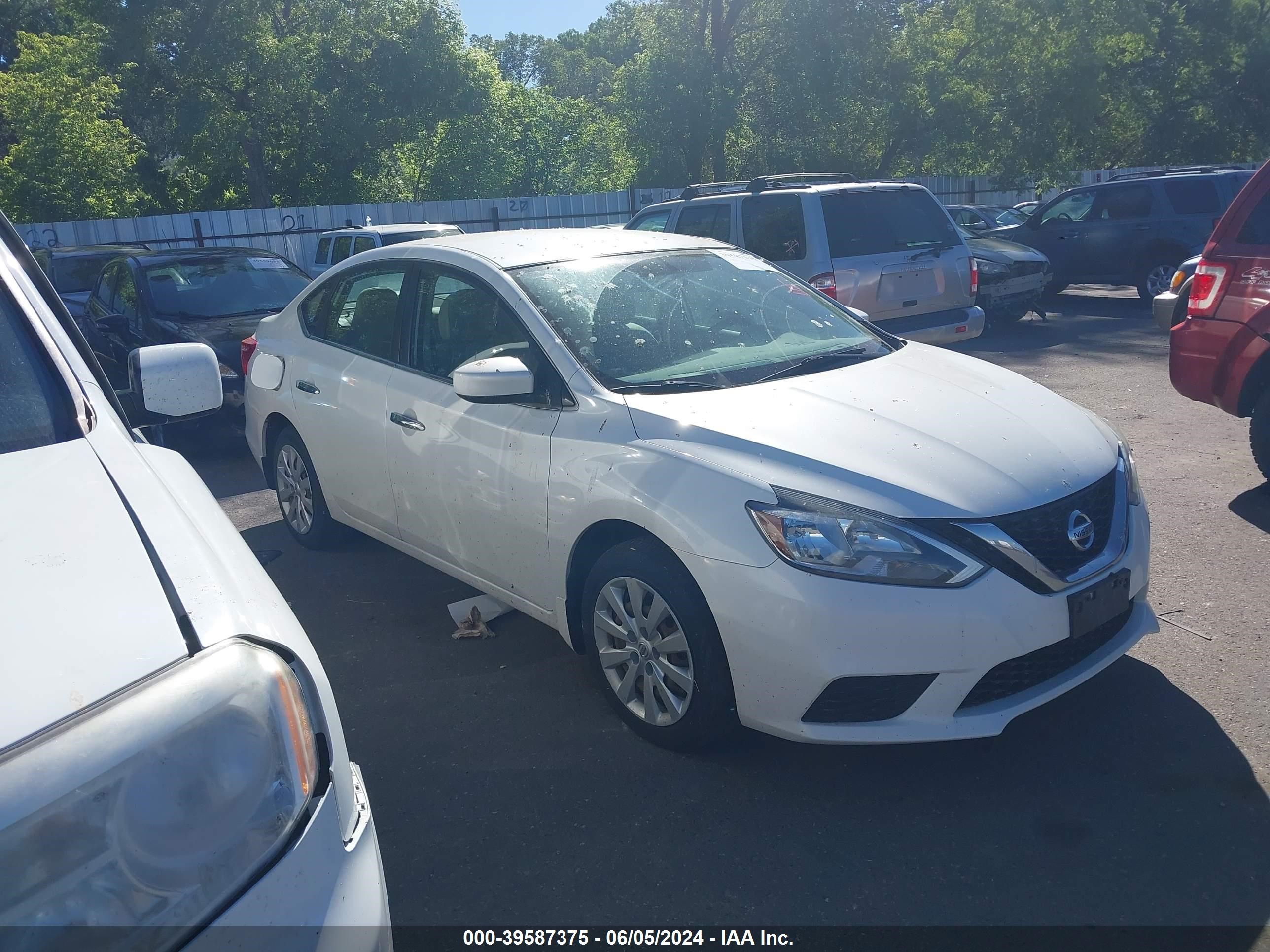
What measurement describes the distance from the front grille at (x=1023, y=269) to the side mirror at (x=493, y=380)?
10308 mm

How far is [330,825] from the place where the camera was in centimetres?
158

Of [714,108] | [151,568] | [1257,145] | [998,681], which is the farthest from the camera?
[1257,145]

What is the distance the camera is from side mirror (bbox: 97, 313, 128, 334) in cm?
789

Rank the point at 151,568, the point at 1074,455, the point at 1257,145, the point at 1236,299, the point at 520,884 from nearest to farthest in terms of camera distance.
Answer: the point at 151,568, the point at 520,884, the point at 1074,455, the point at 1236,299, the point at 1257,145

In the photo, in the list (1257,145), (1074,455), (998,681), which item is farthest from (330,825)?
(1257,145)

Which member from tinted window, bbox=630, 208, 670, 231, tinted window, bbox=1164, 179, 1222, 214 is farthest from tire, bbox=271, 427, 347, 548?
tinted window, bbox=1164, 179, 1222, 214

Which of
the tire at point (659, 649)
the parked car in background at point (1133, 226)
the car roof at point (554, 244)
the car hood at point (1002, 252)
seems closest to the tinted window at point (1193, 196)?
the parked car in background at point (1133, 226)

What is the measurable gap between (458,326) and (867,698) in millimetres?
2328

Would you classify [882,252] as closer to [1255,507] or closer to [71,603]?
[1255,507]

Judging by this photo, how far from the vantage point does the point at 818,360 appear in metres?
4.02

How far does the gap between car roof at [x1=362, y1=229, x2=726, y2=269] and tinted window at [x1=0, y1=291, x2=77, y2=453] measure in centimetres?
201

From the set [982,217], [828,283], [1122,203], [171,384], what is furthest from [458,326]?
[982,217]

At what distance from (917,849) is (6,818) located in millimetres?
2340

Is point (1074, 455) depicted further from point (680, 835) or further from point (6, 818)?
point (6, 818)
